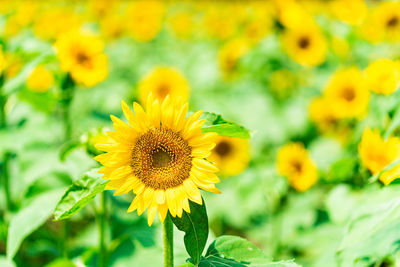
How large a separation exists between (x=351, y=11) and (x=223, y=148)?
2046 millimetres

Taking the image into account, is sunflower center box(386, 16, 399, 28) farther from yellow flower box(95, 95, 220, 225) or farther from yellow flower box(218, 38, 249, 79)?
yellow flower box(95, 95, 220, 225)

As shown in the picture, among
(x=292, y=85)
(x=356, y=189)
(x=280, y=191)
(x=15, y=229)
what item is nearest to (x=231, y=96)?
(x=292, y=85)

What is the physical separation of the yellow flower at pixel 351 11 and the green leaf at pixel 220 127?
3283 mm

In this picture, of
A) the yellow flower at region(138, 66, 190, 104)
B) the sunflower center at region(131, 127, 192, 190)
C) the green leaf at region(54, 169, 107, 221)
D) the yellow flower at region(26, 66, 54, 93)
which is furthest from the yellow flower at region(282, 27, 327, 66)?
the green leaf at region(54, 169, 107, 221)

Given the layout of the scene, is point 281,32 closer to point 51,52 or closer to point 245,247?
point 51,52

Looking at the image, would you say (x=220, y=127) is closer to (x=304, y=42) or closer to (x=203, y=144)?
(x=203, y=144)

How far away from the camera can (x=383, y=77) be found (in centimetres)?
247

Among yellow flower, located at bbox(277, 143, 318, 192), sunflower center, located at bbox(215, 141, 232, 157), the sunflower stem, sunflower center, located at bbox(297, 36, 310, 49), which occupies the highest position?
sunflower center, located at bbox(297, 36, 310, 49)

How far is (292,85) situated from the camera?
4.08 m

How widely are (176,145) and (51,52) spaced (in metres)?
1.12

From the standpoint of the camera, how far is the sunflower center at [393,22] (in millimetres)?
3553

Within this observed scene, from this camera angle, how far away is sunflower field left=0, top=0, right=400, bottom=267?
111 centimetres

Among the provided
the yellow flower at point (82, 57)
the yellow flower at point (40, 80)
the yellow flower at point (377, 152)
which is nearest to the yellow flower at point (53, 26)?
the yellow flower at point (40, 80)

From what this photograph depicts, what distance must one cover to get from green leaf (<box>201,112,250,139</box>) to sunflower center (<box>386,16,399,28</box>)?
9.60 feet
